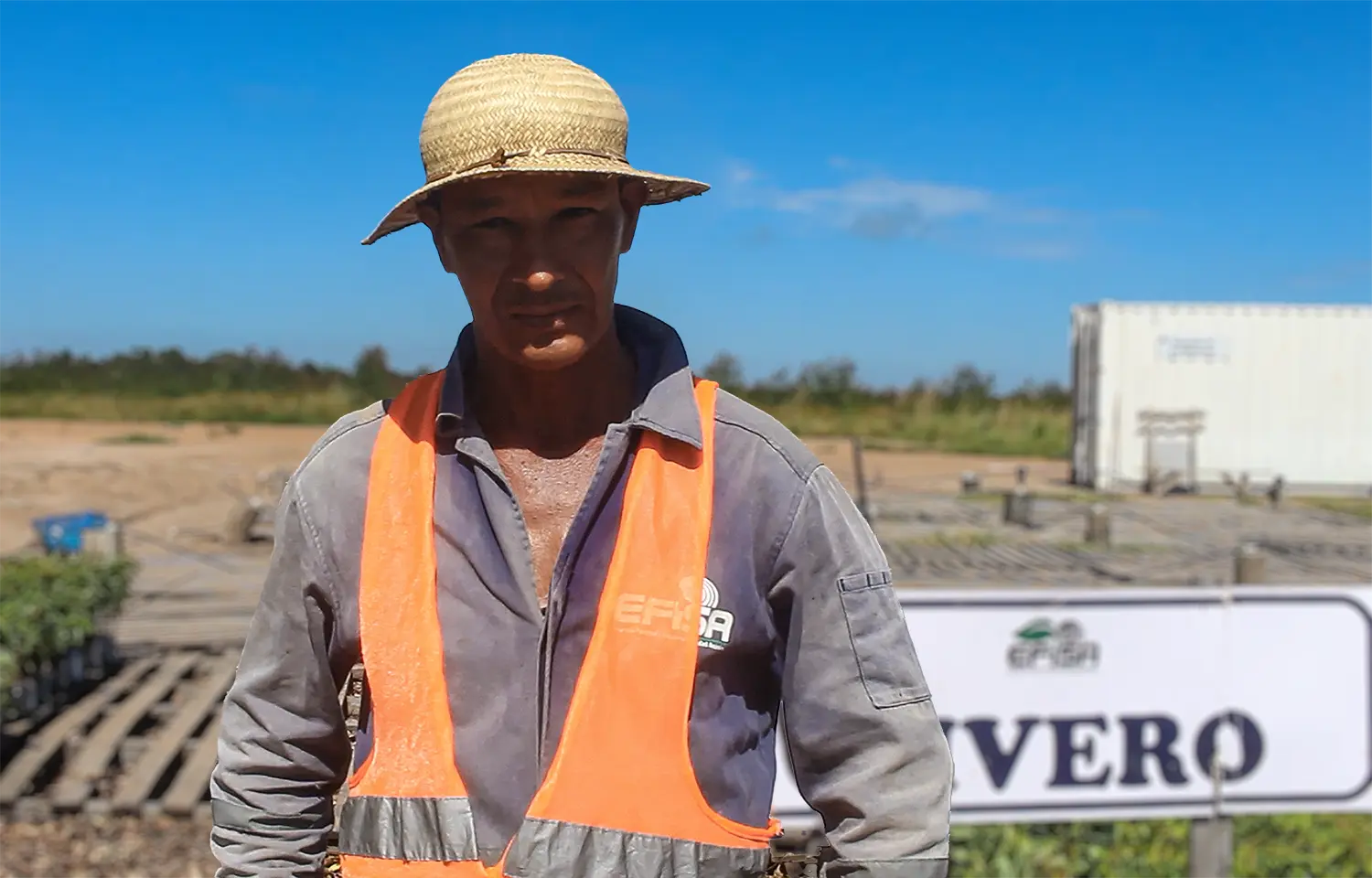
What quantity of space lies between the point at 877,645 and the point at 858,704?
9cm

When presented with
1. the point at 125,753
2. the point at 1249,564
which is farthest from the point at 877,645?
the point at 125,753

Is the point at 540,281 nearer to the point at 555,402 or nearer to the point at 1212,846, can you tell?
the point at 555,402

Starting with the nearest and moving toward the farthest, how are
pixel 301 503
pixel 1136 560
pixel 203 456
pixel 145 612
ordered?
1. pixel 301 503
2. pixel 145 612
3. pixel 1136 560
4. pixel 203 456

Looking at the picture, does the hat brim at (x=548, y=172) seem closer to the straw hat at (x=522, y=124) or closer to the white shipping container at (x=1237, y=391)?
the straw hat at (x=522, y=124)

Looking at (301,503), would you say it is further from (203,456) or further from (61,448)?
(61,448)

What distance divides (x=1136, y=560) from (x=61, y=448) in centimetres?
2514

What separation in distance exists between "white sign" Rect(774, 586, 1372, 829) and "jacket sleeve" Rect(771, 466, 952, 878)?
8.82 feet

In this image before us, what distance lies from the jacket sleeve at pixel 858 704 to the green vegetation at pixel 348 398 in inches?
1328

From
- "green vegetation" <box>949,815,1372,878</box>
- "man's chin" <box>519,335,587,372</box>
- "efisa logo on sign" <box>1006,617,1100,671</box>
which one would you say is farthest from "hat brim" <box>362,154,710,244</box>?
"green vegetation" <box>949,815,1372,878</box>

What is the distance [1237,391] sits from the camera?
24906mm

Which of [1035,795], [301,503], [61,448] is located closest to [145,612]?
[1035,795]

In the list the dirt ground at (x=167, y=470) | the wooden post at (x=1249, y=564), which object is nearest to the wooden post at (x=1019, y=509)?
the dirt ground at (x=167, y=470)

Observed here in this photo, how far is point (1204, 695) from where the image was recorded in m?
4.46

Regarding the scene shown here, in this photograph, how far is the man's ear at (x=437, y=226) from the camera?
1850 mm
